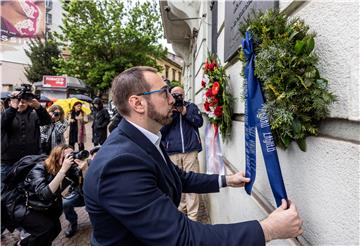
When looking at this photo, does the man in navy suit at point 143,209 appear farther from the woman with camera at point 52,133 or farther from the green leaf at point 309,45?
the woman with camera at point 52,133

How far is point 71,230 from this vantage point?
13.8ft

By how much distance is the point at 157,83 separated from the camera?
1.74 meters

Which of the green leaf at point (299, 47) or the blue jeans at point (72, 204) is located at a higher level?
the green leaf at point (299, 47)

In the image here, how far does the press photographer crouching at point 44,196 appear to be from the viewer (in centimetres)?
313

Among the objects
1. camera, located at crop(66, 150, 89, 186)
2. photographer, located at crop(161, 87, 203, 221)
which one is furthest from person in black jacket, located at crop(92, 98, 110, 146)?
camera, located at crop(66, 150, 89, 186)

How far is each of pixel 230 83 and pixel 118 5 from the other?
861 inches

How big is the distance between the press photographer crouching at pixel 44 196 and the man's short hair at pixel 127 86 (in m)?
1.77

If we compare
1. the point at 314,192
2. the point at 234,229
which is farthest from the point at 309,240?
the point at 234,229

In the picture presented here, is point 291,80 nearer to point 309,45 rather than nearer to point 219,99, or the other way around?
point 309,45

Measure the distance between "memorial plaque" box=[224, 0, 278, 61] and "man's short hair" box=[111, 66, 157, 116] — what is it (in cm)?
83

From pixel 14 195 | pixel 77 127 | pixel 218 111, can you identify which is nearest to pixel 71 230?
pixel 14 195

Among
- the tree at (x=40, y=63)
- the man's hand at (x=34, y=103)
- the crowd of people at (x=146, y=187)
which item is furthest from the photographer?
the tree at (x=40, y=63)

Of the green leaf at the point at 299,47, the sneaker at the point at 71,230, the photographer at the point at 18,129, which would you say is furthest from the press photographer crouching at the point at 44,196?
the green leaf at the point at 299,47

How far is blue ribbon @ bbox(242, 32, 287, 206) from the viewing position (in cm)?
140
